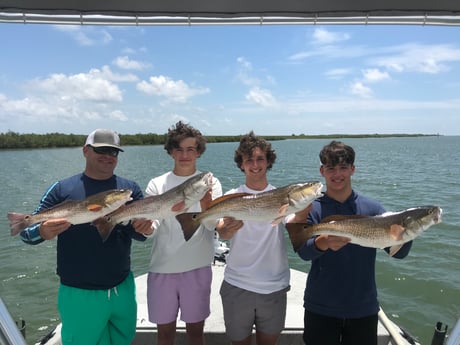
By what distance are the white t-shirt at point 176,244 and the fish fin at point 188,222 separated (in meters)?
0.25

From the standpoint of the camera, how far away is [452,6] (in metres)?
2.63

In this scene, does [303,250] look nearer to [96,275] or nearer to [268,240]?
[268,240]

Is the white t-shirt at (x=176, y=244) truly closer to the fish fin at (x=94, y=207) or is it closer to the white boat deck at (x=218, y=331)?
the fish fin at (x=94, y=207)

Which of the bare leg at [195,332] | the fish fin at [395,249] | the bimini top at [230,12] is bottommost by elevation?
the bare leg at [195,332]

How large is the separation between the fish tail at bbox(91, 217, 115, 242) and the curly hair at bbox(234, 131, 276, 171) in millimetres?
1414

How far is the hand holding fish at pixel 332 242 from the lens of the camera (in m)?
3.08

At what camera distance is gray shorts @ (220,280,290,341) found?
3.51 m

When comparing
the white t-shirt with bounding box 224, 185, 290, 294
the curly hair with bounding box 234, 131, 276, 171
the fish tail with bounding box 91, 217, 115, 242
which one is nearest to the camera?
the fish tail with bounding box 91, 217, 115, 242

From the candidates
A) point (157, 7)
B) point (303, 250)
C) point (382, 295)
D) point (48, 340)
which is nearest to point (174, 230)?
point (303, 250)

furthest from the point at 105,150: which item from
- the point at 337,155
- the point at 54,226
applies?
the point at 337,155

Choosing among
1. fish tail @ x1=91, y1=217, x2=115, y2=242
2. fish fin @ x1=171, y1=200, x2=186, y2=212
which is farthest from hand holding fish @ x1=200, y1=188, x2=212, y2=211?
fish tail @ x1=91, y1=217, x2=115, y2=242

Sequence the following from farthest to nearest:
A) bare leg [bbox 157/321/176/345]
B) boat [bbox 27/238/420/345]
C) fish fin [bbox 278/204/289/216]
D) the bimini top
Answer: boat [bbox 27/238/420/345]
bare leg [bbox 157/321/176/345]
fish fin [bbox 278/204/289/216]
the bimini top

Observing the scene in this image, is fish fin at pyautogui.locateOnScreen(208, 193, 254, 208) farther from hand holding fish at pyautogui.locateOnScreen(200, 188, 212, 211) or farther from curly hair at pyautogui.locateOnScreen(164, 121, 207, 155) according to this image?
curly hair at pyautogui.locateOnScreen(164, 121, 207, 155)

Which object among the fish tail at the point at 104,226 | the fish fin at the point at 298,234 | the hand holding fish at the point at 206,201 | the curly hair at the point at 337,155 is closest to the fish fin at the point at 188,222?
the hand holding fish at the point at 206,201
